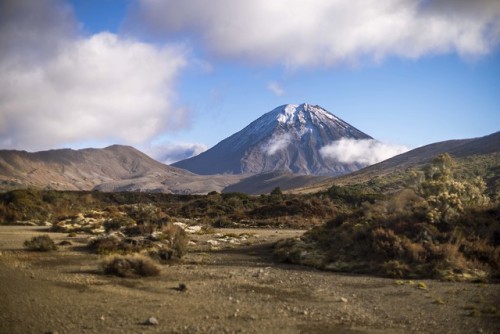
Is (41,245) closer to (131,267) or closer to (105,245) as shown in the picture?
(105,245)

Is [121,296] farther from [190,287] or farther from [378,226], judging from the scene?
[378,226]

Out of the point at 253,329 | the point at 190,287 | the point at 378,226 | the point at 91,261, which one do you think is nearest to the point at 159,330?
the point at 253,329

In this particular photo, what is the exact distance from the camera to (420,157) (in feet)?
413

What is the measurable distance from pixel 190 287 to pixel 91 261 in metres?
5.32

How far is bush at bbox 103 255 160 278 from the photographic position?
1283 centimetres

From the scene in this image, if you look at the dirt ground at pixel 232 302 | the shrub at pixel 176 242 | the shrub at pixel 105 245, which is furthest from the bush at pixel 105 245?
the dirt ground at pixel 232 302

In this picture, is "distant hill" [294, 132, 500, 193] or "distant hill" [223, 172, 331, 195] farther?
"distant hill" [223, 172, 331, 195]

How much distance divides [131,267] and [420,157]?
12412 cm

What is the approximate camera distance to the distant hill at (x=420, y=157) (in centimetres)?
9528

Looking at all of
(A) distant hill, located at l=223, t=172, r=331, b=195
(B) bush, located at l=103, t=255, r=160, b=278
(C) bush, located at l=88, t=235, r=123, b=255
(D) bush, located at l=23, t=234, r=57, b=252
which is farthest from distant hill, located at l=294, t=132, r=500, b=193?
(B) bush, located at l=103, t=255, r=160, b=278

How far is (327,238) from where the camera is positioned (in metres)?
18.2

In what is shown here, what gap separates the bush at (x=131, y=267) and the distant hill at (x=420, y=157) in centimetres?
7601

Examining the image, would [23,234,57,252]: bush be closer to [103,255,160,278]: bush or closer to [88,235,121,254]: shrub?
[88,235,121,254]: shrub

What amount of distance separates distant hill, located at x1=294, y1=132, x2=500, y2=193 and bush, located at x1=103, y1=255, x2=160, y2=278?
249 ft
